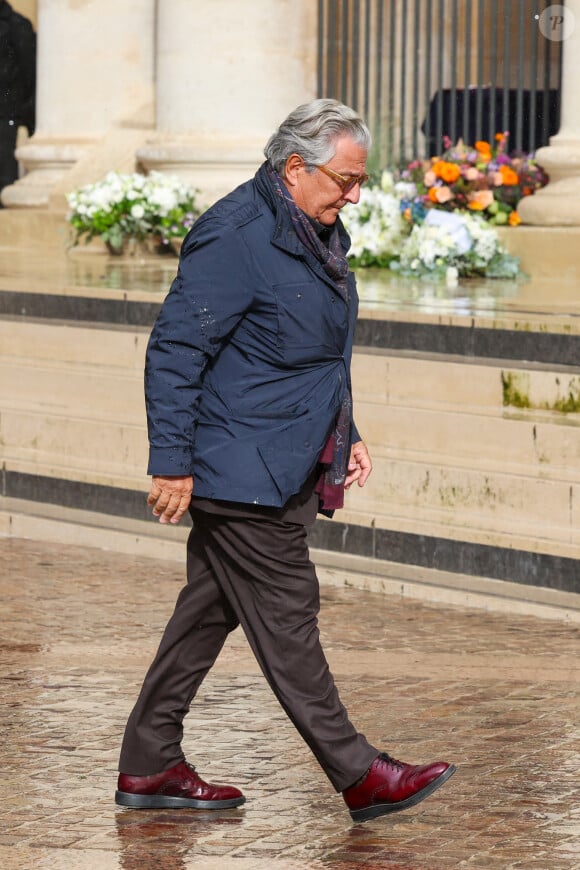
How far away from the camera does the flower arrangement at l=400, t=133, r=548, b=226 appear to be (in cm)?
1191

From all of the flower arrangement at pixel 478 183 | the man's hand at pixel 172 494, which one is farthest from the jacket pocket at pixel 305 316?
the flower arrangement at pixel 478 183

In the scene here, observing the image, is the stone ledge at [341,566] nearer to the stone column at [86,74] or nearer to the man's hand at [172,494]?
the man's hand at [172,494]

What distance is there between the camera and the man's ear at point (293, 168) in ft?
14.6

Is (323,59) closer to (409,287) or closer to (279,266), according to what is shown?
(409,287)

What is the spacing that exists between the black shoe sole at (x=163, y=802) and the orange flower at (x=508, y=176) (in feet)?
25.9

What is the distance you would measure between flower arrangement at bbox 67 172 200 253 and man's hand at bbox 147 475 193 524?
8691 millimetres

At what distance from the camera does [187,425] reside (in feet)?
14.4

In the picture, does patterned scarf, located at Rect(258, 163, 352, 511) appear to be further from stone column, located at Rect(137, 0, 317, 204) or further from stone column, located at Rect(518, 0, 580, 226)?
stone column, located at Rect(137, 0, 317, 204)

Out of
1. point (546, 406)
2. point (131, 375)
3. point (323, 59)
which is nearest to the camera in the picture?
point (546, 406)

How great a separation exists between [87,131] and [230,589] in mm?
11099

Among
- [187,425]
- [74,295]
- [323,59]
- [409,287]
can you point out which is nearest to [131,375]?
[74,295]

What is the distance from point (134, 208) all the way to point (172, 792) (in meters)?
8.65

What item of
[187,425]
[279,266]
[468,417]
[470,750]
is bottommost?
[470,750]

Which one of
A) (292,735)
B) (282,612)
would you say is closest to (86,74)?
(292,735)
